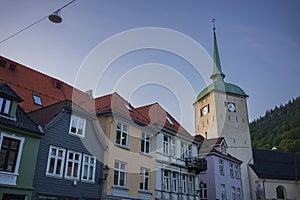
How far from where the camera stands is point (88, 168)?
60.9ft

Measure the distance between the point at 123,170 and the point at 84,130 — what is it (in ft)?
12.9

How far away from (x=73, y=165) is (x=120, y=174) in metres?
3.81

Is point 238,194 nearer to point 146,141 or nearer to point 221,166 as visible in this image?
point 221,166

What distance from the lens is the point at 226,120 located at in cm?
5450

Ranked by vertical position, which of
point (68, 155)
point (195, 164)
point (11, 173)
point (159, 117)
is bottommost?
point (11, 173)

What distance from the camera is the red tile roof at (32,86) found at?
76.2 feet

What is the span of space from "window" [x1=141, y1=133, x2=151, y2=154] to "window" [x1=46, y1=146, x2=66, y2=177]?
703 centimetres

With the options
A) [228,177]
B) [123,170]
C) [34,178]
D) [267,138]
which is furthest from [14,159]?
[267,138]

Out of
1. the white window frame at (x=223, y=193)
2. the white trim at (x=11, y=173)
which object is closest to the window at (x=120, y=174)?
the white trim at (x=11, y=173)

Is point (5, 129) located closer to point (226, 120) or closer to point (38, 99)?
point (38, 99)

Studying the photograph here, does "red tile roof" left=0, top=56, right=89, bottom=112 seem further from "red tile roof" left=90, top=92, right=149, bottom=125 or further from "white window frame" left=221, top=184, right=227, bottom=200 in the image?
"white window frame" left=221, top=184, right=227, bottom=200

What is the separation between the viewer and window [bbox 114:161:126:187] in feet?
66.0

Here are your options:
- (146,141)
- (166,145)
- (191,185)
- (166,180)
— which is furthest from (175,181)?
(146,141)

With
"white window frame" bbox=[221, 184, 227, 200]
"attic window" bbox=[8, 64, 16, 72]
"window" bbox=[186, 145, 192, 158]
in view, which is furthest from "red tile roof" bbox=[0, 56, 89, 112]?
"white window frame" bbox=[221, 184, 227, 200]
